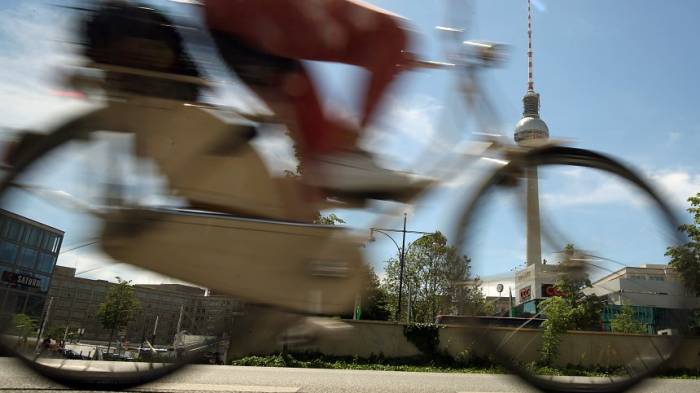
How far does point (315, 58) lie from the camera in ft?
6.57

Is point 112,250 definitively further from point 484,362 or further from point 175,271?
A: point 484,362

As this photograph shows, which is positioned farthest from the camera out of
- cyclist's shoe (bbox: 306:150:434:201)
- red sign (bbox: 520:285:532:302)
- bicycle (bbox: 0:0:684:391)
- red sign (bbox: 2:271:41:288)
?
red sign (bbox: 520:285:532:302)

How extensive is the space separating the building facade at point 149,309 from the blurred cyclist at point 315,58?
69 centimetres

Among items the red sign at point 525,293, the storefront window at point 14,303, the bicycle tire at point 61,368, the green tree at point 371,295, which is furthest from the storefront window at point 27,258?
the red sign at point 525,293

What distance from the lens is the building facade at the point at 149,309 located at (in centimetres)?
202

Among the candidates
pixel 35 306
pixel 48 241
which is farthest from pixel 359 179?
pixel 35 306

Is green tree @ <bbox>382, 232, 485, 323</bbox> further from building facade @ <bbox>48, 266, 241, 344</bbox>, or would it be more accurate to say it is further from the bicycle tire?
the bicycle tire

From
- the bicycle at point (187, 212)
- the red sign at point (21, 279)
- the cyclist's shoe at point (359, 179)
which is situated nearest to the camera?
the bicycle at point (187, 212)

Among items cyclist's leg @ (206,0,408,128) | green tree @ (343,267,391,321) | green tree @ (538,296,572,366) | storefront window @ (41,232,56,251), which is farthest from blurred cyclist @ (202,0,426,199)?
storefront window @ (41,232,56,251)

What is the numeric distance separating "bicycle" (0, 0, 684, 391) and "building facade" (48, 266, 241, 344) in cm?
10

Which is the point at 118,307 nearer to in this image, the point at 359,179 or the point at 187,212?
the point at 187,212

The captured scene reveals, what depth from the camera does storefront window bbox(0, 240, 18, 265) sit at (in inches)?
82.7

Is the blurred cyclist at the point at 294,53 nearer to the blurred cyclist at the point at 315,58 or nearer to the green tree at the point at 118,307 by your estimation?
the blurred cyclist at the point at 315,58

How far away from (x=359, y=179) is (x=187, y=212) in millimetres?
730
